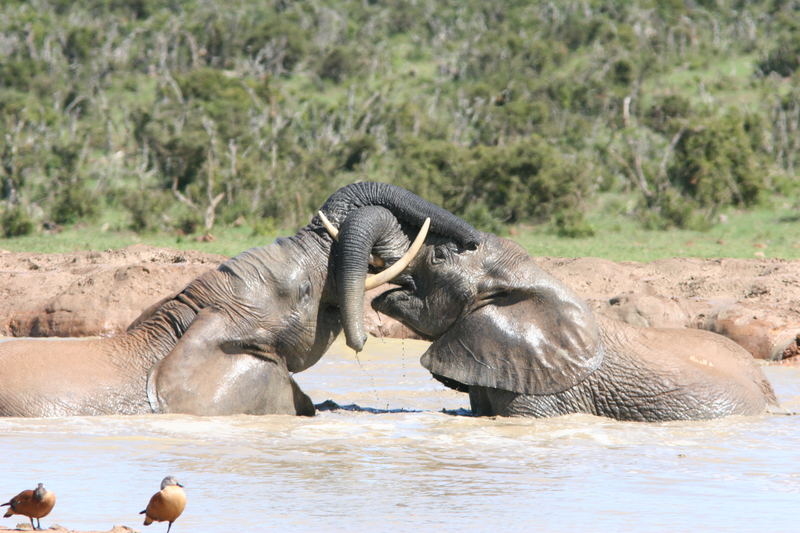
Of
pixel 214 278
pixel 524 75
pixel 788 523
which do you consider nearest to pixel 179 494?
pixel 788 523

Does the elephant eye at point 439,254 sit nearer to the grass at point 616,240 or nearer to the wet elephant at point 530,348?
the wet elephant at point 530,348

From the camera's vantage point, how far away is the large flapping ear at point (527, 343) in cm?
720

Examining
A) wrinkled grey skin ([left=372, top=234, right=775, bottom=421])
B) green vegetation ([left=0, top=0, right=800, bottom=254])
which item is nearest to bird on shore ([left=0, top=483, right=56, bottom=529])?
wrinkled grey skin ([left=372, top=234, right=775, bottom=421])

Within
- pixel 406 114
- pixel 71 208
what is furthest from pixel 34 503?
pixel 406 114

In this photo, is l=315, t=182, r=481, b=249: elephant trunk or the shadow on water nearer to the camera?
l=315, t=182, r=481, b=249: elephant trunk

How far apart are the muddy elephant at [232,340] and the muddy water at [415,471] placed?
121mm

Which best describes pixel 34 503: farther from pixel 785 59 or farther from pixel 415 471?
pixel 785 59

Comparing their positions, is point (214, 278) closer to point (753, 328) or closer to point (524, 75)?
point (753, 328)

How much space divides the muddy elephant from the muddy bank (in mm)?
5126

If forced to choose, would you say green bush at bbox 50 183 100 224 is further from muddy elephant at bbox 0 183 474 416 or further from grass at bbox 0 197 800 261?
muddy elephant at bbox 0 183 474 416

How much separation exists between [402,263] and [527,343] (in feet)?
2.77

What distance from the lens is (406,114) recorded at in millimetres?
27656

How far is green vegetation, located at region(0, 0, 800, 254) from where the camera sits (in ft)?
70.8

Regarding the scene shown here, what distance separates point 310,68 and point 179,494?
31272 mm
